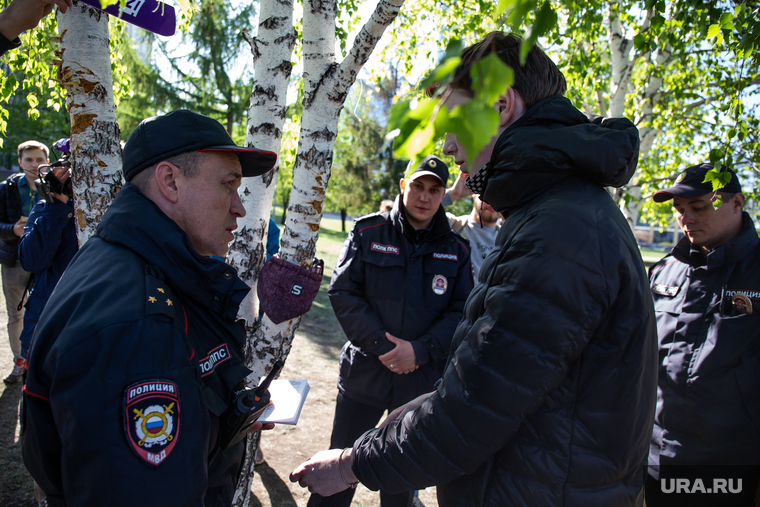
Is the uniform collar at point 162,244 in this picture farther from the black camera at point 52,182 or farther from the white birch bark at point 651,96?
the white birch bark at point 651,96

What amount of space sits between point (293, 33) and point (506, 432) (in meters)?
2.23

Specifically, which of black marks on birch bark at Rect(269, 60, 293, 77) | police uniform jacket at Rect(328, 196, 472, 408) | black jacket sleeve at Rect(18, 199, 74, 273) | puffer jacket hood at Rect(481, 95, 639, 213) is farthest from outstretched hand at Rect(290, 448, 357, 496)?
black jacket sleeve at Rect(18, 199, 74, 273)

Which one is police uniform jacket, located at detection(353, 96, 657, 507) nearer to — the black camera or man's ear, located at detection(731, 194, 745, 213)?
man's ear, located at detection(731, 194, 745, 213)

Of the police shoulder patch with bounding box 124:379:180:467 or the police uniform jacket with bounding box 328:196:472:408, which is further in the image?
the police uniform jacket with bounding box 328:196:472:408

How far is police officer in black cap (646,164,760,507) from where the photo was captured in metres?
2.40

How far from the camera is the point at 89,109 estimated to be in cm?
217

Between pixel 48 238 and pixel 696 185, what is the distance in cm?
423

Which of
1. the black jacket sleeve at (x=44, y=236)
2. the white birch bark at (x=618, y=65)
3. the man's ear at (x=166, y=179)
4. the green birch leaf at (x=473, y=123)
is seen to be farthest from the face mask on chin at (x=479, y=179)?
the white birch bark at (x=618, y=65)

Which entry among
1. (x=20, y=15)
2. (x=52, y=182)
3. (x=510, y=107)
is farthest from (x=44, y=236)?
(x=510, y=107)

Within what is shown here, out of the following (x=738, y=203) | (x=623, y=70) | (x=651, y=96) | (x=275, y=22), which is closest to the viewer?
(x=275, y=22)

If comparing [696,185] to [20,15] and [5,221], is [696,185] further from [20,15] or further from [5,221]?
[5,221]

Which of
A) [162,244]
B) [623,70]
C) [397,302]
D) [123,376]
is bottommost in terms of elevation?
[397,302]

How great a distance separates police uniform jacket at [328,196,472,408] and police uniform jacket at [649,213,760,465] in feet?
4.09

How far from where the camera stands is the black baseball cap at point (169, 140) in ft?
4.76
